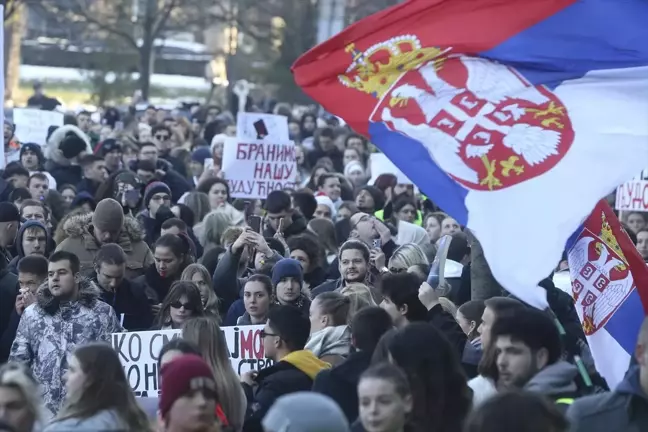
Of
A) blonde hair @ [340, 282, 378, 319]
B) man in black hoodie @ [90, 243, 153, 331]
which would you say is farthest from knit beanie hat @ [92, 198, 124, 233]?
blonde hair @ [340, 282, 378, 319]

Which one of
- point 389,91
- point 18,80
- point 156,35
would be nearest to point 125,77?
point 156,35

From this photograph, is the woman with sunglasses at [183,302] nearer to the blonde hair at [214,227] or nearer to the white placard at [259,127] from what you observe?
the blonde hair at [214,227]

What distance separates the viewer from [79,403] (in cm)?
654

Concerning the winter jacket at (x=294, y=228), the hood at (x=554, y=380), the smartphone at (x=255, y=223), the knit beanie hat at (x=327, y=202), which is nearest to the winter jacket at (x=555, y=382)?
the hood at (x=554, y=380)

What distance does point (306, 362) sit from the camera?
813 cm

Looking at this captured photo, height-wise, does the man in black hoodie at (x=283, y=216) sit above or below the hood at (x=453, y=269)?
above

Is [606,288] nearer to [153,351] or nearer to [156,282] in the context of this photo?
[153,351]

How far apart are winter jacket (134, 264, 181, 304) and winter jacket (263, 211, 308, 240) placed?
211 centimetres

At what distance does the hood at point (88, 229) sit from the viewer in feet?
39.9

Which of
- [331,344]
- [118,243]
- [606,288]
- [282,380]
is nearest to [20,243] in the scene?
[118,243]

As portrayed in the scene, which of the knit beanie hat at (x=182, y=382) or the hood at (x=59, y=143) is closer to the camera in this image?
the knit beanie hat at (x=182, y=382)

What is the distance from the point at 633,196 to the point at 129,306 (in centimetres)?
644

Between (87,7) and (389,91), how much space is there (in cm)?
4258

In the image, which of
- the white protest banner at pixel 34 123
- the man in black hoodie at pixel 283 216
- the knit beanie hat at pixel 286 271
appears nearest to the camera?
the knit beanie hat at pixel 286 271
